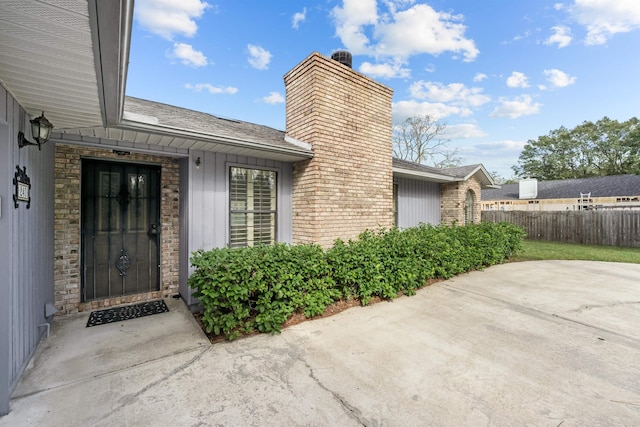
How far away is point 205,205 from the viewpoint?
4547 millimetres

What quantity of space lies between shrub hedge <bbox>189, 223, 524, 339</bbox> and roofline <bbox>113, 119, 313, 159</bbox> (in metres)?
1.70

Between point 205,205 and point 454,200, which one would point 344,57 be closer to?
point 205,205

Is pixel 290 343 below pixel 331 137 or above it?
below

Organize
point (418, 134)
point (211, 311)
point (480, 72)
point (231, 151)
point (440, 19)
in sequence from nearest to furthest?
point (211, 311) < point (231, 151) < point (440, 19) < point (480, 72) < point (418, 134)

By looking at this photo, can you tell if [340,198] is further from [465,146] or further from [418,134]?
[465,146]

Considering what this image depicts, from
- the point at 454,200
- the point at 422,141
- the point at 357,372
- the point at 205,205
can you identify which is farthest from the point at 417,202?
the point at 422,141

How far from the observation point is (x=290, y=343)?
10.5 feet

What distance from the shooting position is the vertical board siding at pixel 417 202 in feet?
27.4

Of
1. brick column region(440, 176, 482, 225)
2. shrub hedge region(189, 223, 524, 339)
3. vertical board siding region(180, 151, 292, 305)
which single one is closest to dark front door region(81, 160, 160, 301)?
vertical board siding region(180, 151, 292, 305)

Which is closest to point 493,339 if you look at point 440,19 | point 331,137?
point 331,137

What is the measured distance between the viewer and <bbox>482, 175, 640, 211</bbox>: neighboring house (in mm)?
16922

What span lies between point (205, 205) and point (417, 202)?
6.82 metres

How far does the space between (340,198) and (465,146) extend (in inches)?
942

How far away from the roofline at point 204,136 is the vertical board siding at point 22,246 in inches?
37.0
